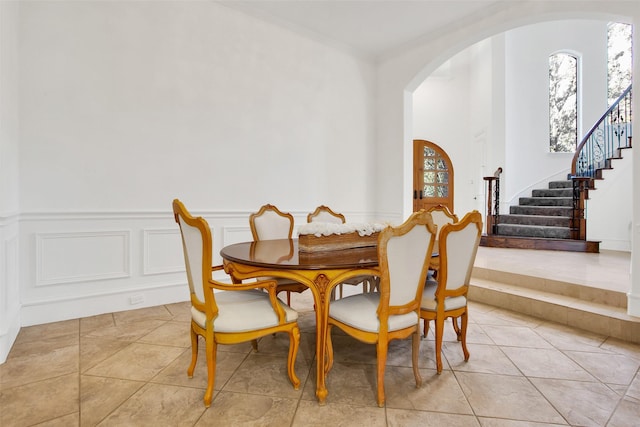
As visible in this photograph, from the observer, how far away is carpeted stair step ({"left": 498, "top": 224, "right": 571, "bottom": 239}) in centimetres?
525

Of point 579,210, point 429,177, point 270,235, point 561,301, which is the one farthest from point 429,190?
point 270,235

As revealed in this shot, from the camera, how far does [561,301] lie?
2.90 m

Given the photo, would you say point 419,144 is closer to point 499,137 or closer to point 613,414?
point 499,137

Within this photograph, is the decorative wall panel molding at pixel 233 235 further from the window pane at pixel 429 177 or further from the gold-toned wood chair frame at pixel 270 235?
the window pane at pixel 429 177

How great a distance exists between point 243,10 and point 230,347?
348cm

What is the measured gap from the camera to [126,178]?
10.1 feet

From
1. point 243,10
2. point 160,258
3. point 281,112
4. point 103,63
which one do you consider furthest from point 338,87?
point 160,258

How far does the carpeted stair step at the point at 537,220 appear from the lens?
18.1 ft

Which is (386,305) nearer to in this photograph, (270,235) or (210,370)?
(210,370)

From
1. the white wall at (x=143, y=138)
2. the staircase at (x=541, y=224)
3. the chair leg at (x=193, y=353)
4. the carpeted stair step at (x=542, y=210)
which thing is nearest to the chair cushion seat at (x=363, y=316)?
the chair leg at (x=193, y=353)

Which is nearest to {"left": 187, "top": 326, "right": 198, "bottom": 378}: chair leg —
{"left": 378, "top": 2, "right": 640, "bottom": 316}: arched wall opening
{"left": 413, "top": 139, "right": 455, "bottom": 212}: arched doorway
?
{"left": 378, "top": 2, "right": 640, "bottom": 316}: arched wall opening

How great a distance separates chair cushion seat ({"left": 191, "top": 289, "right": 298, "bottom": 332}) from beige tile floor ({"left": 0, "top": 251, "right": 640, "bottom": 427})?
0.38 meters

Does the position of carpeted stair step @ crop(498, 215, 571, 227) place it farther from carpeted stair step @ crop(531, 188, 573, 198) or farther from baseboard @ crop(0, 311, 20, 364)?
baseboard @ crop(0, 311, 20, 364)

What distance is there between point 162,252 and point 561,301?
12.2ft
